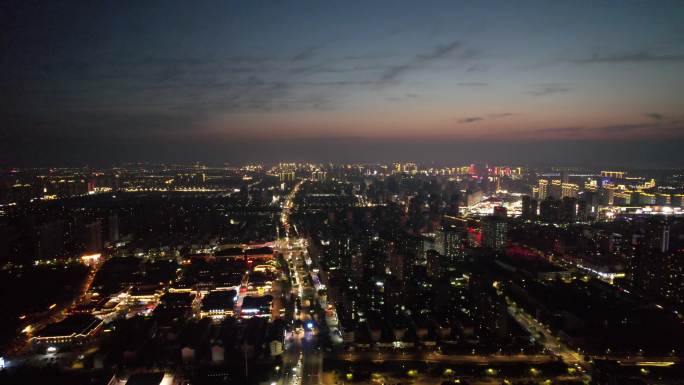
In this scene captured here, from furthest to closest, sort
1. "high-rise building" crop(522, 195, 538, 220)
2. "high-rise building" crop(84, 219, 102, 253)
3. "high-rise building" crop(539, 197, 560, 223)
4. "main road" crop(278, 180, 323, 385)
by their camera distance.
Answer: "high-rise building" crop(522, 195, 538, 220) → "high-rise building" crop(539, 197, 560, 223) → "high-rise building" crop(84, 219, 102, 253) → "main road" crop(278, 180, 323, 385)

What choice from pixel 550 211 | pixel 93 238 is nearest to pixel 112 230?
pixel 93 238

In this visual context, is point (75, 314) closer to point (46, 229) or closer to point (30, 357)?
point (30, 357)

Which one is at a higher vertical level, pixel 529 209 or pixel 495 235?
pixel 529 209

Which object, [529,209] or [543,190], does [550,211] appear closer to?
[529,209]

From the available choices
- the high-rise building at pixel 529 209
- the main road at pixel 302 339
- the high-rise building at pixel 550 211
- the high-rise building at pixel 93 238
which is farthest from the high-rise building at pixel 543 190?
the high-rise building at pixel 93 238

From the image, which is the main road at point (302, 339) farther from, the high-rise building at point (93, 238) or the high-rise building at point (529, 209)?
the high-rise building at point (529, 209)

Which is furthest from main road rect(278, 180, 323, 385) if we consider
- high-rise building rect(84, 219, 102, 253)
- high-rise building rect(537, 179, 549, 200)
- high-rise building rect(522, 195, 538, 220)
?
high-rise building rect(537, 179, 549, 200)

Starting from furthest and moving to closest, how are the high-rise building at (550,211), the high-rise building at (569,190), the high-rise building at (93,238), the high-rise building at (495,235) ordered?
the high-rise building at (569,190) < the high-rise building at (550,211) < the high-rise building at (495,235) < the high-rise building at (93,238)

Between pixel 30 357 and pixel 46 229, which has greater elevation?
pixel 46 229

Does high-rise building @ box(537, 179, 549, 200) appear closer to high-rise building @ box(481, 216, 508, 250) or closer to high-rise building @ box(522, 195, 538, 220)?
high-rise building @ box(522, 195, 538, 220)

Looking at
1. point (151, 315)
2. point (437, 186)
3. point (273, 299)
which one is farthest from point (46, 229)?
point (437, 186)

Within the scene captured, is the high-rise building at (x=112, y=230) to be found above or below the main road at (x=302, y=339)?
above
